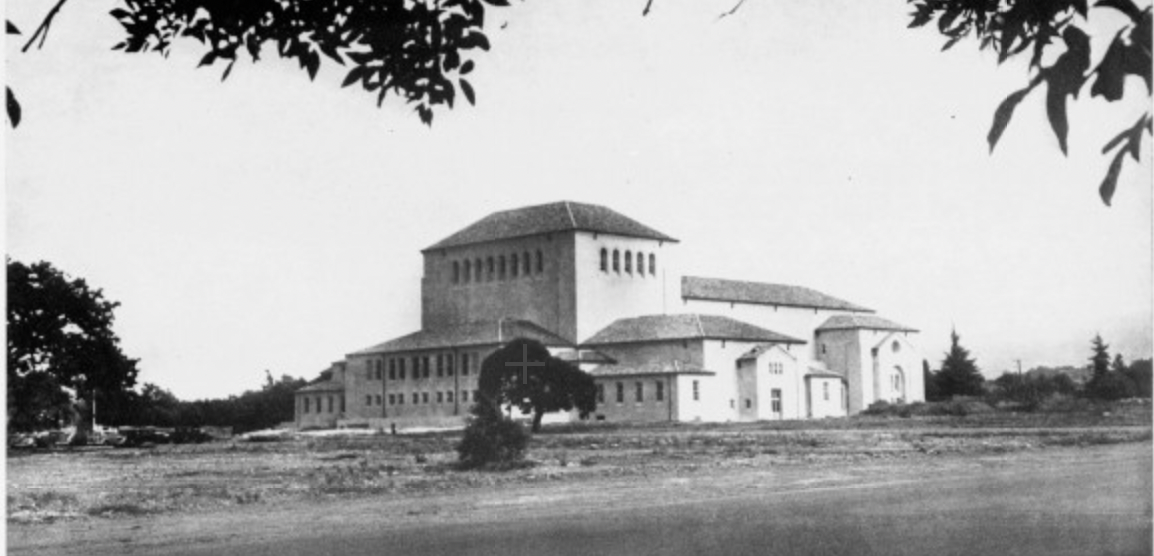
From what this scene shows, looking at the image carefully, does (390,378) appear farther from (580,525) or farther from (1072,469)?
(580,525)

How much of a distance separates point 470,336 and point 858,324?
27205 mm

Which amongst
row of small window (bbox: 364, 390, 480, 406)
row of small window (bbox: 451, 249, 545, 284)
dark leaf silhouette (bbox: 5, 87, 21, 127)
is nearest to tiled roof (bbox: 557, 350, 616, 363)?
row of small window (bbox: 451, 249, 545, 284)

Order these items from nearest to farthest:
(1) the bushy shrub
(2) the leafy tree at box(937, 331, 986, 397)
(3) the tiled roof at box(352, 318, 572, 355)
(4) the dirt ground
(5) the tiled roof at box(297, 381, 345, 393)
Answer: (4) the dirt ground < (1) the bushy shrub < (3) the tiled roof at box(352, 318, 572, 355) < (5) the tiled roof at box(297, 381, 345, 393) < (2) the leafy tree at box(937, 331, 986, 397)

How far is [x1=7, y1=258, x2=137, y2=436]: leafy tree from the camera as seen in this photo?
11.6m

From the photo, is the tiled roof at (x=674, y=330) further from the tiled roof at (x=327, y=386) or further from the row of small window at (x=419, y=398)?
the tiled roof at (x=327, y=386)

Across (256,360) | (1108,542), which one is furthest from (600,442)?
(1108,542)

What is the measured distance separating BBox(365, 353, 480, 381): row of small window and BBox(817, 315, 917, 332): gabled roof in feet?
89.4

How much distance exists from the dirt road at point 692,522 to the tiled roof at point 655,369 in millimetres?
41811

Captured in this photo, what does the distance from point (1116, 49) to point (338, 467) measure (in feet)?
65.2

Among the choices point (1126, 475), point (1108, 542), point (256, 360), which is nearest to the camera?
point (1108, 542)

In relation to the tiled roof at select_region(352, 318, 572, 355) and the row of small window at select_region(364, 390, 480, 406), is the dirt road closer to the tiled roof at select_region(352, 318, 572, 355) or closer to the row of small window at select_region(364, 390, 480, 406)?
the tiled roof at select_region(352, 318, 572, 355)

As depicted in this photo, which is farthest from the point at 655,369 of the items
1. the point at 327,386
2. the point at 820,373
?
the point at 327,386

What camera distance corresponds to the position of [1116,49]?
147 inches

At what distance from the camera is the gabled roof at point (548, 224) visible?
5916 centimetres
